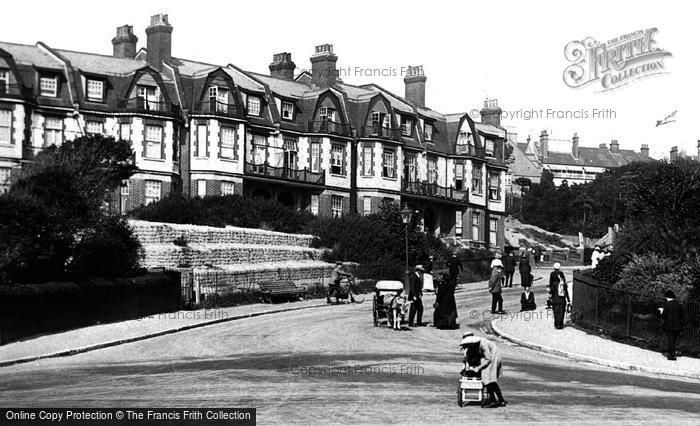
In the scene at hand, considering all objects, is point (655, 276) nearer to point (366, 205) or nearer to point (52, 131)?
point (366, 205)

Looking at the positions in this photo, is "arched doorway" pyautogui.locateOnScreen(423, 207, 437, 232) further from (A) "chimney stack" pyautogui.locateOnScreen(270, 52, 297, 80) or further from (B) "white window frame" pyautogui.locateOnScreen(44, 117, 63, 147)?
(B) "white window frame" pyautogui.locateOnScreen(44, 117, 63, 147)

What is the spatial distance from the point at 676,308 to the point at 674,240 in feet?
27.8

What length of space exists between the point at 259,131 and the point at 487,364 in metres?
44.1

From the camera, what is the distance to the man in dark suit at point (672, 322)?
23.2 metres

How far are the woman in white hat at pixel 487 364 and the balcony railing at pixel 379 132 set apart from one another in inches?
1859

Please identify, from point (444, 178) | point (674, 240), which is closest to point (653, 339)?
point (674, 240)

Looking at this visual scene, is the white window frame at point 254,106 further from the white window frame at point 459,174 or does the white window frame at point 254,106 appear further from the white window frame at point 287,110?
the white window frame at point 459,174

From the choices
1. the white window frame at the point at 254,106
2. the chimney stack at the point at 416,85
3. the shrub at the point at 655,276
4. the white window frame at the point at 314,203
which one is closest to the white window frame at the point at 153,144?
the white window frame at the point at 254,106

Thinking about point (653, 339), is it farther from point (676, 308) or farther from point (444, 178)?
point (444, 178)

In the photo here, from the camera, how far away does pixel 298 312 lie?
34656 millimetres

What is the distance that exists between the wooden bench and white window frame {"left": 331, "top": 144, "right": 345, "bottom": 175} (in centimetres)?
2295

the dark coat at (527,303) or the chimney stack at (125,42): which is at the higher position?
the chimney stack at (125,42)

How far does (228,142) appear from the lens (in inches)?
2178

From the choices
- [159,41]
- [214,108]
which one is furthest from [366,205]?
[159,41]
